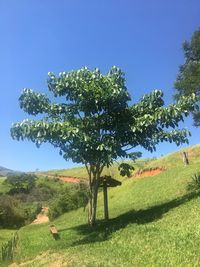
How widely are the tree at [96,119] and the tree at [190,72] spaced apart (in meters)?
6.60

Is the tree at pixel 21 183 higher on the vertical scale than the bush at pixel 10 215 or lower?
higher

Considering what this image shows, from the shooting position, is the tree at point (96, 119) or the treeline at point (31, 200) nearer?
the tree at point (96, 119)

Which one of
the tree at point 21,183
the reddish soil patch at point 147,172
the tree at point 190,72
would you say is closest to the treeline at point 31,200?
the tree at point 21,183

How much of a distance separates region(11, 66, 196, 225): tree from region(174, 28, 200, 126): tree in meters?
6.60

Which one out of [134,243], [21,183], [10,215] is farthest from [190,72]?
[21,183]

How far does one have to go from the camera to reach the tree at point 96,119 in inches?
716

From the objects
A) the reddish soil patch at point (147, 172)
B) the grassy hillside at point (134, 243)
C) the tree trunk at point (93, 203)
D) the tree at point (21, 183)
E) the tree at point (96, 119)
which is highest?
the tree at point (21, 183)

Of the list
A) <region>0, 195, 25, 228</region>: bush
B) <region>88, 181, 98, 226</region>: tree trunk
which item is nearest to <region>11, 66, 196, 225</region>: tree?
<region>88, 181, 98, 226</region>: tree trunk

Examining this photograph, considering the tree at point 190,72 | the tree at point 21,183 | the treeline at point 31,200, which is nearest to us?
the tree at point 190,72

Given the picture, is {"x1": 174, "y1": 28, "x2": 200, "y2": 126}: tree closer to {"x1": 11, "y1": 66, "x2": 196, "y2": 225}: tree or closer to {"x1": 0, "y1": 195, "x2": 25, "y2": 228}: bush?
{"x1": 11, "y1": 66, "x2": 196, "y2": 225}: tree

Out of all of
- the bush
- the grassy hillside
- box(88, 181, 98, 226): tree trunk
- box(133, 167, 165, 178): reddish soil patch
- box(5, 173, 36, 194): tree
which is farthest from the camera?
box(5, 173, 36, 194): tree

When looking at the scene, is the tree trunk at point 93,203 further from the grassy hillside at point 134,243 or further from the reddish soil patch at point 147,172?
the reddish soil patch at point 147,172

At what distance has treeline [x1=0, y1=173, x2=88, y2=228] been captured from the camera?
117 ft

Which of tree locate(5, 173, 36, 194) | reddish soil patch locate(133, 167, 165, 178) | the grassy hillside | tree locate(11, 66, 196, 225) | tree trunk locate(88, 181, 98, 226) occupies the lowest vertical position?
the grassy hillside
